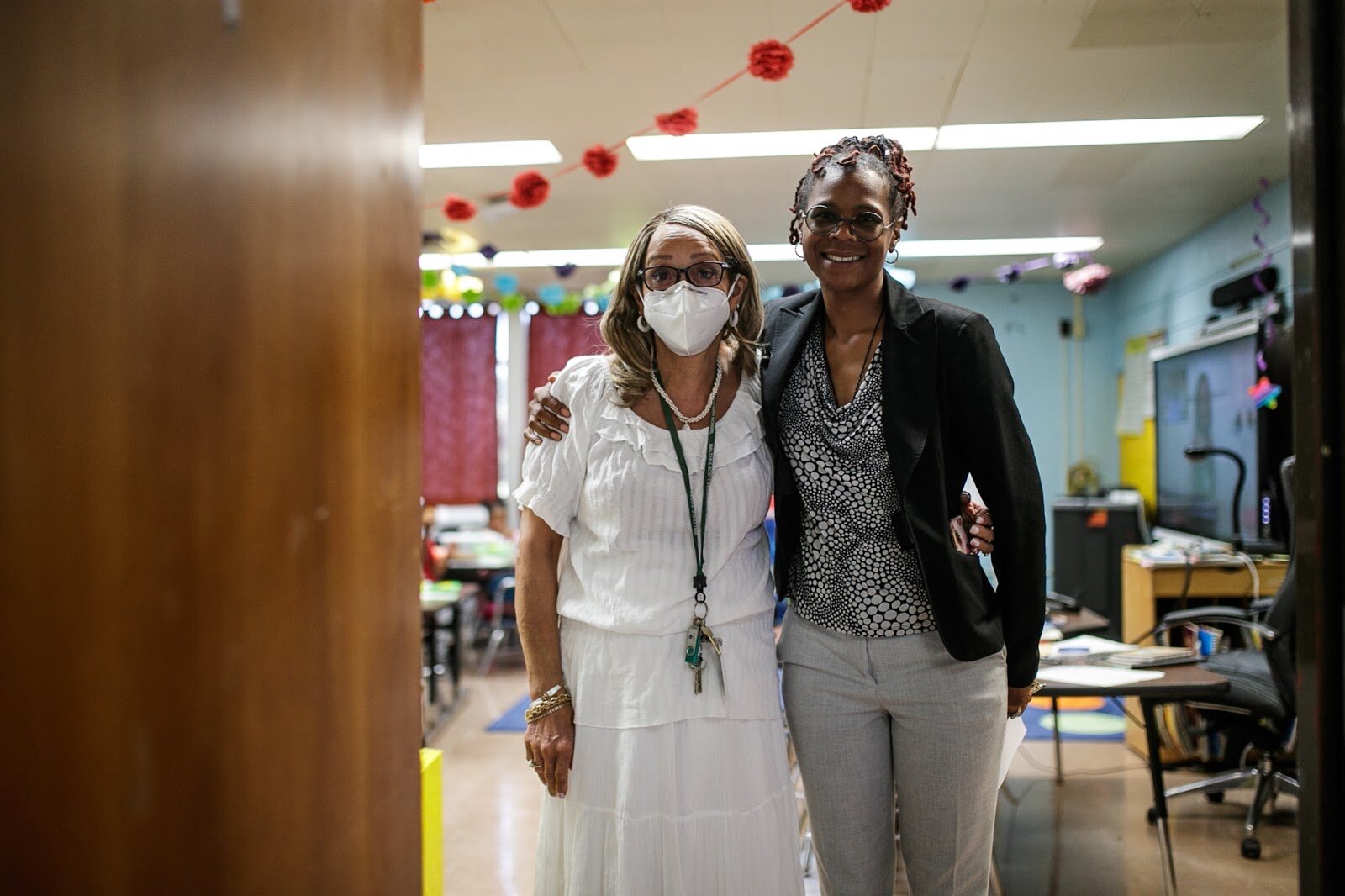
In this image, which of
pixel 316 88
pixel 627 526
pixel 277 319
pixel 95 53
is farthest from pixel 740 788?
pixel 95 53

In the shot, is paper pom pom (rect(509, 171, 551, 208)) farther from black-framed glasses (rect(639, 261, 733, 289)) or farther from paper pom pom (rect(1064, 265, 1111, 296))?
paper pom pom (rect(1064, 265, 1111, 296))

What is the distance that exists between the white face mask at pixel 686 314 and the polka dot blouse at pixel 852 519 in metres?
0.19

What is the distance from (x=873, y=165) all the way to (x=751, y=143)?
348cm

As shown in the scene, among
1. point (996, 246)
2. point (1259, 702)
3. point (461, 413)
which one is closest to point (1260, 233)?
point (996, 246)

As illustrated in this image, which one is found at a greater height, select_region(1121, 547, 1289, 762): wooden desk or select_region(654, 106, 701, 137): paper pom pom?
select_region(654, 106, 701, 137): paper pom pom

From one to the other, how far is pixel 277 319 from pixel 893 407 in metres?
0.92

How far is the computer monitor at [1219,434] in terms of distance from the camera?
5070 mm

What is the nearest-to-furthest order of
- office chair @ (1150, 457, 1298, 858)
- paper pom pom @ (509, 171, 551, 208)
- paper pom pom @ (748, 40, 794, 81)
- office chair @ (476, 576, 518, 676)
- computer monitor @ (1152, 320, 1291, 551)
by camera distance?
office chair @ (1150, 457, 1298, 858)
paper pom pom @ (748, 40, 794, 81)
paper pom pom @ (509, 171, 551, 208)
computer monitor @ (1152, 320, 1291, 551)
office chair @ (476, 576, 518, 676)

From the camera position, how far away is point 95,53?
698 mm

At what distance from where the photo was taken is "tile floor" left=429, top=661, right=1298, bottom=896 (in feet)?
9.96

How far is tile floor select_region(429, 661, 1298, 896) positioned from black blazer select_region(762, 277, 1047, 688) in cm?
189

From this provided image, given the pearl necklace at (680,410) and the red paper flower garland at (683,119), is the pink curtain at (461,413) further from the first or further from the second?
the pearl necklace at (680,410)

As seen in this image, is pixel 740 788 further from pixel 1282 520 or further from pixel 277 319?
pixel 1282 520

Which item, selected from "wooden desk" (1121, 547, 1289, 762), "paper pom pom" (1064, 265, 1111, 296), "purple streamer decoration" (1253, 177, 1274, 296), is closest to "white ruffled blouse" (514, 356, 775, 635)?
"wooden desk" (1121, 547, 1289, 762)
